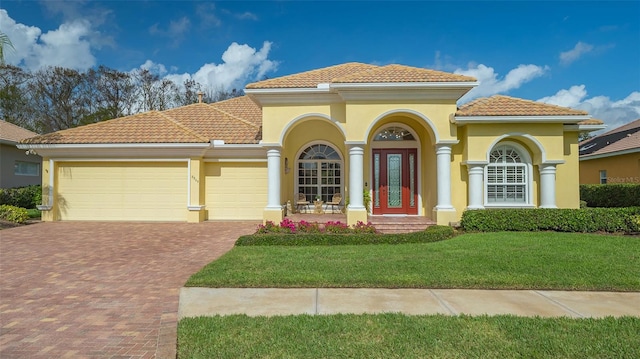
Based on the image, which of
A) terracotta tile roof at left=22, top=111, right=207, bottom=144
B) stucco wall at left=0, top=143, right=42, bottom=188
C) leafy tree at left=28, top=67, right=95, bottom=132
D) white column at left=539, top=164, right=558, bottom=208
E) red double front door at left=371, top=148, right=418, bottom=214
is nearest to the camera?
white column at left=539, top=164, right=558, bottom=208

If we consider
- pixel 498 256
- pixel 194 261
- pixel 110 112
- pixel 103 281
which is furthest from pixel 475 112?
pixel 110 112

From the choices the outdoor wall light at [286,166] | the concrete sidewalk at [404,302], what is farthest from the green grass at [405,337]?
the outdoor wall light at [286,166]

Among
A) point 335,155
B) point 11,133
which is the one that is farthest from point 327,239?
point 11,133

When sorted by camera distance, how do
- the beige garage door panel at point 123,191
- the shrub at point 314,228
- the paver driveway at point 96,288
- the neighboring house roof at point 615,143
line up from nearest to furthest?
the paver driveway at point 96,288 → the shrub at point 314,228 → the beige garage door panel at point 123,191 → the neighboring house roof at point 615,143

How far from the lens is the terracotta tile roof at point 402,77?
10367 mm

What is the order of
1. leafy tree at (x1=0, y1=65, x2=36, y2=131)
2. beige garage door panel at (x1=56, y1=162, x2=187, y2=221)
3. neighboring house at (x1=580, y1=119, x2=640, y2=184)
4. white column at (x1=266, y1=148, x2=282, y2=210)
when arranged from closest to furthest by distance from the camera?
1. white column at (x1=266, y1=148, x2=282, y2=210)
2. beige garage door panel at (x1=56, y1=162, x2=187, y2=221)
3. neighboring house at (x1=580, y1=119, x2=640, y2=184)
4. leafy tree at (x1=0, y1=65, x2=36, y2=131)

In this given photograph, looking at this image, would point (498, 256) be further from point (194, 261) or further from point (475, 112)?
point (194, 261)

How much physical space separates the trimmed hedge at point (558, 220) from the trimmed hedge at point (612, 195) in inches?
340

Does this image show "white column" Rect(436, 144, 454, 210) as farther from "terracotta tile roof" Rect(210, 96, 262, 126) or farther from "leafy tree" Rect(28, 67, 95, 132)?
"leafy tree" Rect(28, 67, 95, 132)

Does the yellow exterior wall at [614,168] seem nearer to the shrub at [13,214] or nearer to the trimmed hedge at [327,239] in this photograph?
the trimmed hedge at [327,239]

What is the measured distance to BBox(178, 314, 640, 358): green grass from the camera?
10.8ft

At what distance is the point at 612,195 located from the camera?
17875 mm

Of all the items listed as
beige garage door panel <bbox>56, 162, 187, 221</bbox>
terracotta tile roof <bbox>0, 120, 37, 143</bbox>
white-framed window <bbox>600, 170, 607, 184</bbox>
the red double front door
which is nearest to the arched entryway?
the red double front door

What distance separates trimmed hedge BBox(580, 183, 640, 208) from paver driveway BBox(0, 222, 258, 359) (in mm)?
18473
